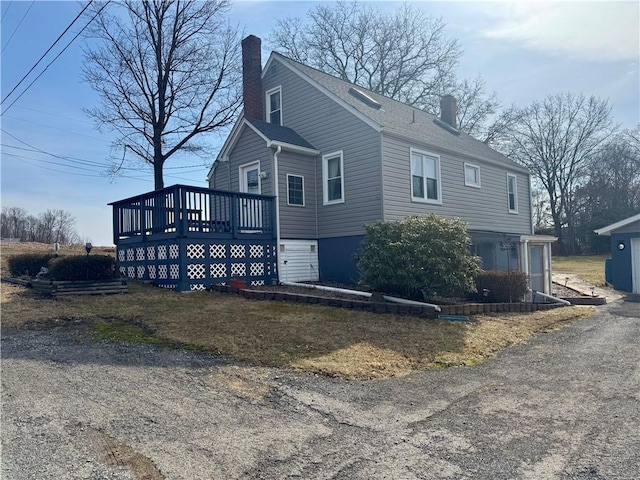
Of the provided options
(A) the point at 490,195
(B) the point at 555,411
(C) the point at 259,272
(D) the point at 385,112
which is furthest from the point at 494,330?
(A) the point at 490,195

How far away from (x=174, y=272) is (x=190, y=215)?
147cm

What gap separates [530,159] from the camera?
44656 mm

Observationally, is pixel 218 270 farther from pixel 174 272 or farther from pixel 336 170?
pixel 336 170

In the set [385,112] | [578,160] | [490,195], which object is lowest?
[490,195]

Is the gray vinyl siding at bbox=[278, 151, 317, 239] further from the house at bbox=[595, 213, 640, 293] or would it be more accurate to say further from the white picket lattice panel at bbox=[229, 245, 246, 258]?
the house at bbox=[595, 213, 640, 293]

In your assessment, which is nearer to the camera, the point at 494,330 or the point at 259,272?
the point at 494,330

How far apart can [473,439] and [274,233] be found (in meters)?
9.97

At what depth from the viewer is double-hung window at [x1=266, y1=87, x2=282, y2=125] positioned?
1655 centimetres

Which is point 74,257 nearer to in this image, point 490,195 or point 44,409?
point 44,409

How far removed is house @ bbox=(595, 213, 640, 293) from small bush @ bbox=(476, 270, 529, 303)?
27.4 feet

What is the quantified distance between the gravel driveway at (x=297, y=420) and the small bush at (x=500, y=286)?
617 centimetres

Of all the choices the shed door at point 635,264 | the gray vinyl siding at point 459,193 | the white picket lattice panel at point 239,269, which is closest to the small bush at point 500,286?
the gray vinyl siding at point 459,193

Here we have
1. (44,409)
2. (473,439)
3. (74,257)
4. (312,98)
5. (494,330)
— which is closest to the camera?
(473,439)

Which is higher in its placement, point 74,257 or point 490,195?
point 490,195
